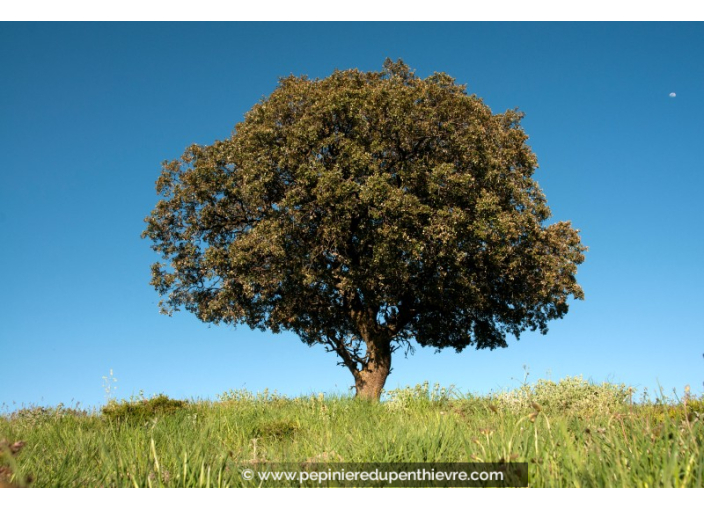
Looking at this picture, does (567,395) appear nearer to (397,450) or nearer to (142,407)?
(397,450)

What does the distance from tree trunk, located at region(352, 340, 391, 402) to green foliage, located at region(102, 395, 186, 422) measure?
8692 mm

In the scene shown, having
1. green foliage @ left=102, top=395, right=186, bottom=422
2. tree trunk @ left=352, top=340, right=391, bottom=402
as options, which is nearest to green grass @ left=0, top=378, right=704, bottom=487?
green foliage @ left=102, top=395, right=186, bottom=422

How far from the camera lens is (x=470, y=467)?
4.71 m

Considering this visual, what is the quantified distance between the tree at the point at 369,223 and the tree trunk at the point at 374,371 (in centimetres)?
6

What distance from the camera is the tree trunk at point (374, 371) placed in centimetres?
2205

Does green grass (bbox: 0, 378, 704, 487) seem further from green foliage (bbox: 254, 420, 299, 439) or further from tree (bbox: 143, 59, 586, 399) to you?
tree (bbox: 143, 59, 586, 399)

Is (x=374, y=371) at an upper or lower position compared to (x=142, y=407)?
upper

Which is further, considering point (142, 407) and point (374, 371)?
point (374, 371)

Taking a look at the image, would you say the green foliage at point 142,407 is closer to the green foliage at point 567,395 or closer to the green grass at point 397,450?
the green grass at point 397,450

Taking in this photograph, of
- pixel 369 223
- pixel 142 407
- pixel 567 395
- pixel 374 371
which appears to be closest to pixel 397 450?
pixel 567 395

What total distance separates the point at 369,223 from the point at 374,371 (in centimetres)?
642

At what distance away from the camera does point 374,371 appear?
73.2 feet

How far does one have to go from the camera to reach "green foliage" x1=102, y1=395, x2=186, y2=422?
13.6 meters
